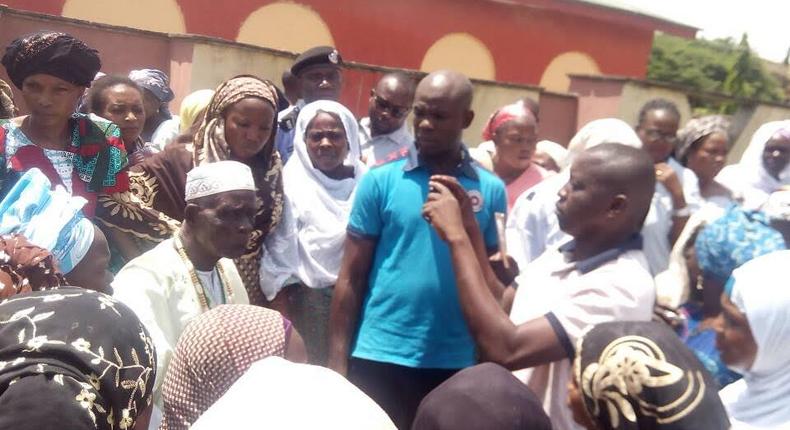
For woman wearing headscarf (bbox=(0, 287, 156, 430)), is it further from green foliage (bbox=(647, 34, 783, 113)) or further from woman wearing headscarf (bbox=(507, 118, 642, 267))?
green foliage (bbox=(647, 34, 783, 113))

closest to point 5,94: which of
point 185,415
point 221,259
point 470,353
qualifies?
point 221,259

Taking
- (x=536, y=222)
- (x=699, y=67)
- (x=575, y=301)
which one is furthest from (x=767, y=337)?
(x=699, y=67)

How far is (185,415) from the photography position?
7.24 ft

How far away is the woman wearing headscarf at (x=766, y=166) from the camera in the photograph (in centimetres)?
596

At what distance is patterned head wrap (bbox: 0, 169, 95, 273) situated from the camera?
9.25ft

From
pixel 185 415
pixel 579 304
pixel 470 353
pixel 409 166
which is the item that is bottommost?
pixel 470 353

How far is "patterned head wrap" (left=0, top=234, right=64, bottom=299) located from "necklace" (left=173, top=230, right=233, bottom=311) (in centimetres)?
90

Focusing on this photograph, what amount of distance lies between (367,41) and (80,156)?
46.6ft

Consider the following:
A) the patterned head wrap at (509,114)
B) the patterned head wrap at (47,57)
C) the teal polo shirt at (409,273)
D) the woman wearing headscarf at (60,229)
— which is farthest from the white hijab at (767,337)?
the patterned head wrap at (509,114)

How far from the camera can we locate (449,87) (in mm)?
3836

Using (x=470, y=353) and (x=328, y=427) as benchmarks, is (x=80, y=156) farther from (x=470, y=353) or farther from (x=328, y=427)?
(x=328, y=427)

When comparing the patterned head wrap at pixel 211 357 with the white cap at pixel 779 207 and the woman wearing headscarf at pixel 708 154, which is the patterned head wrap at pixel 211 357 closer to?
the white cap at pixel 779 207

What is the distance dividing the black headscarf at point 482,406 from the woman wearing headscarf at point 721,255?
51.2 inches

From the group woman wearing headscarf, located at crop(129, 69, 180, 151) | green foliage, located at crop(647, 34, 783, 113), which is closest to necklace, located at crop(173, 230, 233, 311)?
woman wearing headscarf, located at crop(129, 69, 180, 151)
